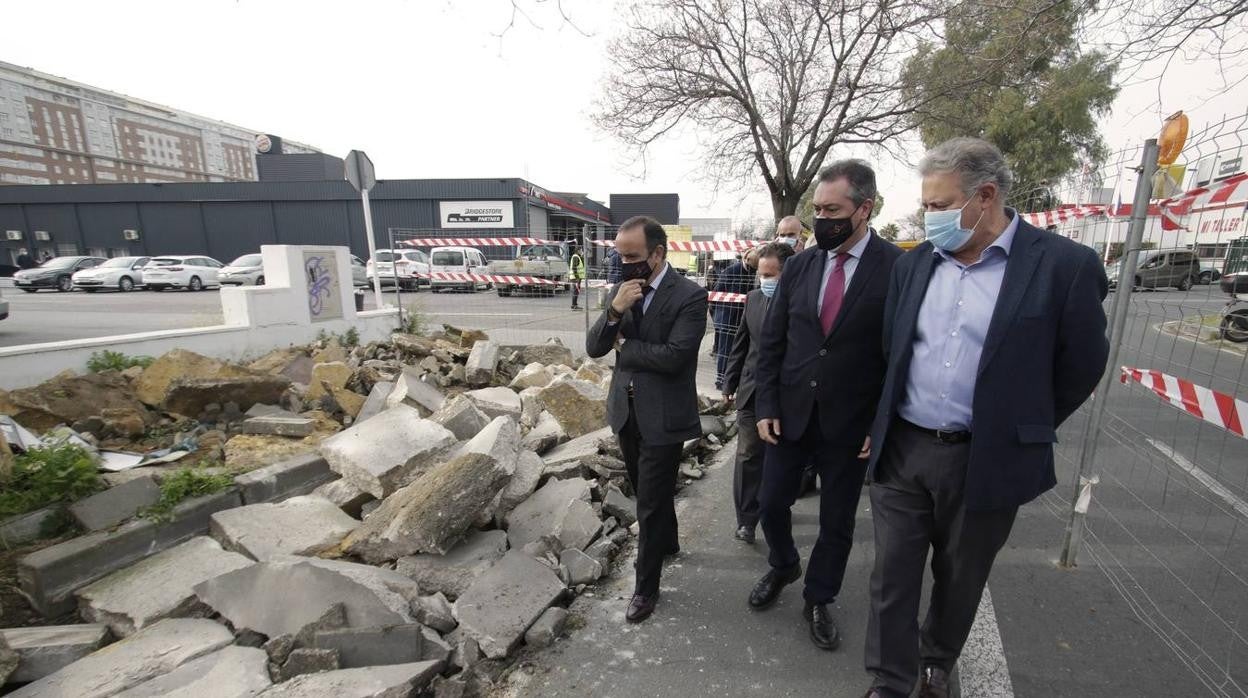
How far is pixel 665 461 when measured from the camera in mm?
2775

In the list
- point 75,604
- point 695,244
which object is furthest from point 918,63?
point 75,604

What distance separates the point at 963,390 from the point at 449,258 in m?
22.6

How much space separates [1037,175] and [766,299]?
27.6 meters

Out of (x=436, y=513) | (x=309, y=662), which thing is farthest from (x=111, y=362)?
(x=309, y=662)

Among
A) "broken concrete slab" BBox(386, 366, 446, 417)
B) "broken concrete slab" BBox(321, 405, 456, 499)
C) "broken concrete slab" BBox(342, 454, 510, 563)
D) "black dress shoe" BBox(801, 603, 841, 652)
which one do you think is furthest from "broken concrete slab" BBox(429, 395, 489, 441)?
"black dress shoe" BBox(801, 603, 841, 652)

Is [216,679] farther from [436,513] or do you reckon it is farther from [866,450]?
[866,450]

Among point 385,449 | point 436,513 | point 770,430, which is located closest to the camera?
point 770,430

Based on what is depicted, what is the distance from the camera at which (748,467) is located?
342 centimetres

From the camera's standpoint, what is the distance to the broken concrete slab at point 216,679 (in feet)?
7.01

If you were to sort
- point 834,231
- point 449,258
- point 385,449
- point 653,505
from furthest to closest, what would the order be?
point 449,258, point 385,449, point 653,505, point 834,231

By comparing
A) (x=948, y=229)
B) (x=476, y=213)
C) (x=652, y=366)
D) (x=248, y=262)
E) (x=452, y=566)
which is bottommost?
(x=452, y=566)

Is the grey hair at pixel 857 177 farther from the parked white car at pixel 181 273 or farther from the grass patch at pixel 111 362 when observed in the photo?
the parked white car at pixel 181 273

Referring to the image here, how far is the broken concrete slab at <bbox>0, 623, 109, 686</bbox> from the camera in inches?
90.4

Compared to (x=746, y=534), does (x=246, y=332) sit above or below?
above
